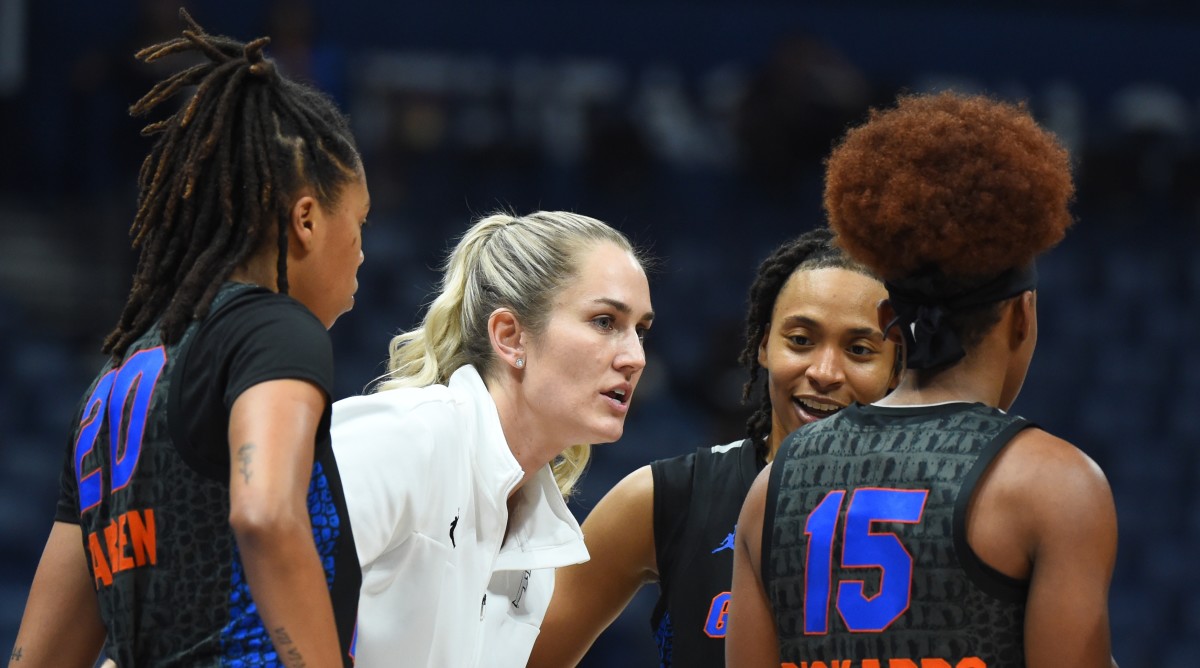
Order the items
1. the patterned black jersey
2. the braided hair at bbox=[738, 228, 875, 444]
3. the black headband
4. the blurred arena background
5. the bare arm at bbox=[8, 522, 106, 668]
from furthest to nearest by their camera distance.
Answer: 1. the blurred arena background
2. the braided hair at bbox=[738, 228, 875, 444]
3. the bare arm at bbox=[8, 522, 106, 668]
4. the black headband
5. the patterned black jersey

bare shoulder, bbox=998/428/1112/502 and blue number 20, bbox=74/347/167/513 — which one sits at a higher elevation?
blue number 20, bbox=74/347/167/513

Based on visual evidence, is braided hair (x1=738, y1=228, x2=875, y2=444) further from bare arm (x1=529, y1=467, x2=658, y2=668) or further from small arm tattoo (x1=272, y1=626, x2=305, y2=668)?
small arm tattoo (x1=272, y1=626, x2=305, y2=668)

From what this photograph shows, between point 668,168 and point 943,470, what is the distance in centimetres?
723

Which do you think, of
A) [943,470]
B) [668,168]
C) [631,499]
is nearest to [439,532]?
[631,499]

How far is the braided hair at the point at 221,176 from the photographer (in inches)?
85.7

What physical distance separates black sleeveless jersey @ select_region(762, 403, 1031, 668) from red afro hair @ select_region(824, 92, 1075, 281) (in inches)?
9.1

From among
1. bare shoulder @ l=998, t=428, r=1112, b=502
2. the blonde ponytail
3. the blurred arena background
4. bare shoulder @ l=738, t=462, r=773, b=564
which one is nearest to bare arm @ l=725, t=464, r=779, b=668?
bare shoulder @ l=738, t=462, r=773, b=564

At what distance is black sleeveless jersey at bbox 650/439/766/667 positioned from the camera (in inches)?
117

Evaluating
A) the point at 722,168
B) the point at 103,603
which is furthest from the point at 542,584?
the point at 722,168

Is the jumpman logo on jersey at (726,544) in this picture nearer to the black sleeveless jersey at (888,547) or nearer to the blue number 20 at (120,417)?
the black sleeveless jersey at (888,547)

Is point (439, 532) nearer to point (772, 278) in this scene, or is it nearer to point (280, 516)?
point (280, 516)

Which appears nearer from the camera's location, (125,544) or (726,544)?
(125,544)

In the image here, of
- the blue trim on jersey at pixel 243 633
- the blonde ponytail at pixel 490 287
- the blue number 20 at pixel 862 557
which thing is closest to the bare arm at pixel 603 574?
the blonde ponytail at pixel 490 287

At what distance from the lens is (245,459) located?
190 cm
